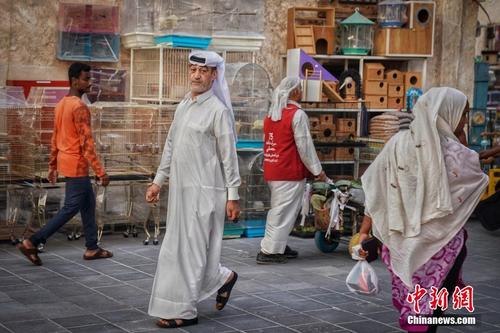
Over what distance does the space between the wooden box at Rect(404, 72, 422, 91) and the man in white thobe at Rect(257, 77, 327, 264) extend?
3899 mm

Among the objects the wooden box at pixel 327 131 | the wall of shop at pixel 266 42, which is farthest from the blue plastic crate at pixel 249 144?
the wall of shop at pixel 266 42

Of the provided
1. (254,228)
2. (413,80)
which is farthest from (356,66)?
(254,228)

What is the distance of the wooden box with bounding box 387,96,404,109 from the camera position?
13055 mm

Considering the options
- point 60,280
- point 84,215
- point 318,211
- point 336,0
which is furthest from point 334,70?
point 60,280

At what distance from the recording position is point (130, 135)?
1079 centimetres

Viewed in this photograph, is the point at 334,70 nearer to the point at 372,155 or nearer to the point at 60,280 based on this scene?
the point at 372,155

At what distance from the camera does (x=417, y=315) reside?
18.3 feet

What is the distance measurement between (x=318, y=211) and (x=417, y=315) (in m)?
4.36

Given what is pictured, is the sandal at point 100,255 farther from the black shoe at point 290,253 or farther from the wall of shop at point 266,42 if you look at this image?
the wall of shop at point 266,42

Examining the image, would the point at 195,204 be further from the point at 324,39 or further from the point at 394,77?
the point at 394,77

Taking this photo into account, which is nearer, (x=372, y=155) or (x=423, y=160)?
(x=423, y=160)

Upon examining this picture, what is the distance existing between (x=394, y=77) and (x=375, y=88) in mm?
355

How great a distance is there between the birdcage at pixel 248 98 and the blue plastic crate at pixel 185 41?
0.46m

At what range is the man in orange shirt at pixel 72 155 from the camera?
29.4 feet
